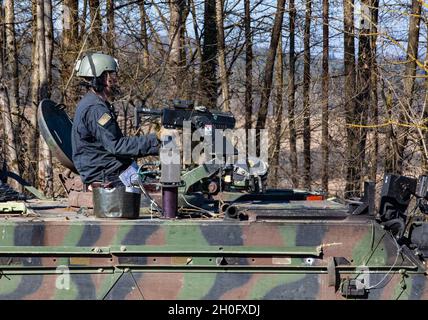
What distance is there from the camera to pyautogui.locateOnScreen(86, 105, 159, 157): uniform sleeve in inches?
284

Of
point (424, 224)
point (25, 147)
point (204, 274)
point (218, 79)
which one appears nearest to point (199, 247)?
point (204, 274)

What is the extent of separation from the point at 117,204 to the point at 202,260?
2.62 ft

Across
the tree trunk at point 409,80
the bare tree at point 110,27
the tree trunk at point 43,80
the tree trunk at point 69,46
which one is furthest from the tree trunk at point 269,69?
the tree trunk at point 43,80

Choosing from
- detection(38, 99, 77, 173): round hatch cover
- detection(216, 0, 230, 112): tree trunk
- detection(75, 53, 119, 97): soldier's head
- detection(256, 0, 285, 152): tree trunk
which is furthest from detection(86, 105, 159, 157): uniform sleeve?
detection(256, 0, 285, 152): tree trunk

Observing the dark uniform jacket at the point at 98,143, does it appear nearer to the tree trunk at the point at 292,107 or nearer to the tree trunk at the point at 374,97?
the tree trunk at the point at 292,107

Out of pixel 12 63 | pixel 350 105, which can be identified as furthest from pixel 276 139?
pixel 12 63

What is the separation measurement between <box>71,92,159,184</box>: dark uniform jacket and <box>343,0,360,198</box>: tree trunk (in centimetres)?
792

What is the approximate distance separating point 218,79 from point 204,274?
11406mm

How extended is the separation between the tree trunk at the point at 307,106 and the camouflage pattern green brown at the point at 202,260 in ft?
31.6

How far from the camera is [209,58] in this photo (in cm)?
1794

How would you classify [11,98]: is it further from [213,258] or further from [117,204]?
[213,258]

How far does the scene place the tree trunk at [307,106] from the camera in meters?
16.4

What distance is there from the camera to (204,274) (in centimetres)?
653

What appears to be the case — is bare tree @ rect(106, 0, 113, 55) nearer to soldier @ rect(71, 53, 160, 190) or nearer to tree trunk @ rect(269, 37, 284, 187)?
tree trunk @ rect(269, 37, 284, 187)
